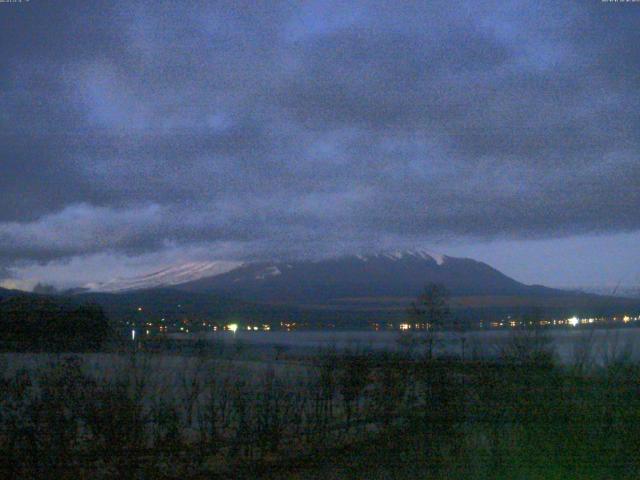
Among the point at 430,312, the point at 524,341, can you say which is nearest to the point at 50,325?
the point at 430,312

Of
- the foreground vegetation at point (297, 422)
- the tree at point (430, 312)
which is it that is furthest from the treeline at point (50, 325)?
the tree at point (430, 312)

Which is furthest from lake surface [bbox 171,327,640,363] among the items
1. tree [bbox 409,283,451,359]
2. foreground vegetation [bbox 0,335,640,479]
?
tree [bbox 409,283,451,359]

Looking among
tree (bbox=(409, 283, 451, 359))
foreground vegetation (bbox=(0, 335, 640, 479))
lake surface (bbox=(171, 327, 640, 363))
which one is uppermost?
tree (bbox=(409, 283, 451, 359))

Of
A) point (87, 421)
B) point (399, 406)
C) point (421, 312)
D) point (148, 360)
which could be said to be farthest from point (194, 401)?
point (421, 312)

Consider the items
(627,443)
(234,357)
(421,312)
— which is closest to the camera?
(627,443)

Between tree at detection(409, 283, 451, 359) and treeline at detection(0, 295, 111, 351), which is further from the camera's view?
tree at detection(409, 283, 451, 359)

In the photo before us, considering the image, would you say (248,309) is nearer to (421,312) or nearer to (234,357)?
(421,312)

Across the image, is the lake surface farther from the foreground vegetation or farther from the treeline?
the treeline

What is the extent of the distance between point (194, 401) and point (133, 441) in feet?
4.65

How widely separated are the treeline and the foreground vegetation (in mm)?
1631

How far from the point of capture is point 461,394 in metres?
12.4

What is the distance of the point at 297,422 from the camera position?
1222 cm

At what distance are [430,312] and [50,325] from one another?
8.35m

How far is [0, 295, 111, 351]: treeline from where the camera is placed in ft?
44.7
